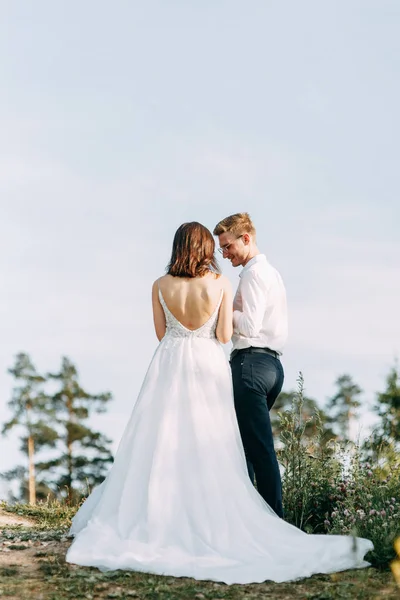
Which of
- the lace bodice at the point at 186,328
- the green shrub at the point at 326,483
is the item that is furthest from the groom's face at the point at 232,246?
the green shrub at the point at 326,483

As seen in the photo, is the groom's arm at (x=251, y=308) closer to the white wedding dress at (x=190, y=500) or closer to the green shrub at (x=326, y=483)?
the white wedding dress at (x=190, y=500)

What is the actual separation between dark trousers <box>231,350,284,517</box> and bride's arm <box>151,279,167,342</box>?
2.54ft

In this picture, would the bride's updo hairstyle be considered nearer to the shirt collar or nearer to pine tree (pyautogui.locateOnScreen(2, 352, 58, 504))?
the shirt collar

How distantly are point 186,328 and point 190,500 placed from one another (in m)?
1.58

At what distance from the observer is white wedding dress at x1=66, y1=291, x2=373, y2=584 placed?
6.42m

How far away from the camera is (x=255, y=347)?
7457 millimetres

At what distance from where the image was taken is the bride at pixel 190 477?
21.3ft

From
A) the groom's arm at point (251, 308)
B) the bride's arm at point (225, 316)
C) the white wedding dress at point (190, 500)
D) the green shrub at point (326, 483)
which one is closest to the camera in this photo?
the white wedding dress at point (190, 500)

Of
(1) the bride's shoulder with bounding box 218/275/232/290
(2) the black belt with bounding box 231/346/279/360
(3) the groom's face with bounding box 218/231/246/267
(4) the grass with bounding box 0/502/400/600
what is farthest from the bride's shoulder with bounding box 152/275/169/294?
(4) the grass with bounding box 0/502/400/600

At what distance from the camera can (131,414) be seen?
7.39 m

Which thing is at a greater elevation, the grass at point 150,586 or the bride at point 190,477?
the bride at point 190,477

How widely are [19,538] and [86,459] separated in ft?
92.5

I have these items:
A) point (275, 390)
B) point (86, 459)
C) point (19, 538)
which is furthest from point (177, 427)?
point (86, 459)

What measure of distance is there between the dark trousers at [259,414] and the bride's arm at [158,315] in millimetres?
775
